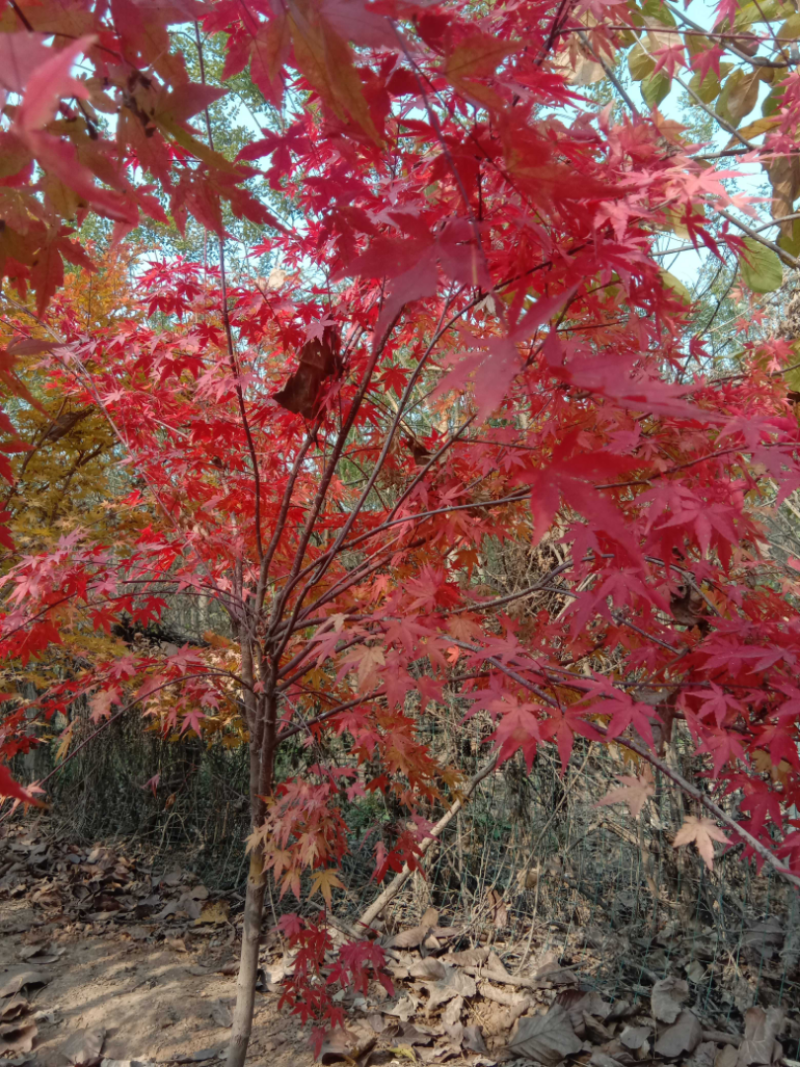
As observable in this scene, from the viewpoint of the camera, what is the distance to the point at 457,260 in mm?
799

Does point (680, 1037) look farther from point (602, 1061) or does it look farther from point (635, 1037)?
point (602, 1061)

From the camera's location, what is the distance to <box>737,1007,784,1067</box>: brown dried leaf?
224 cm

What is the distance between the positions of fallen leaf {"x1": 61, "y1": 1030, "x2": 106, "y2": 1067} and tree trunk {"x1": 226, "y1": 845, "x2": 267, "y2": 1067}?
0.70 metres

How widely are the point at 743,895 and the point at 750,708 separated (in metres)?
1.86

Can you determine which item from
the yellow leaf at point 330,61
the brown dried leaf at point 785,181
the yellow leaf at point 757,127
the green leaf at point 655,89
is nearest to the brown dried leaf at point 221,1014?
the yellow leaf at point 330,61

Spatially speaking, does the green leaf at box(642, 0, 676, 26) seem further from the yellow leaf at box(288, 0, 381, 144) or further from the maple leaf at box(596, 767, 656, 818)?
the maple leaf at box(596, 767, 656, 818)

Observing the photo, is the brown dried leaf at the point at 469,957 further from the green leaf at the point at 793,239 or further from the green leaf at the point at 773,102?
the green leaf at the point at 773,102

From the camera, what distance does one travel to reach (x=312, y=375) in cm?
200

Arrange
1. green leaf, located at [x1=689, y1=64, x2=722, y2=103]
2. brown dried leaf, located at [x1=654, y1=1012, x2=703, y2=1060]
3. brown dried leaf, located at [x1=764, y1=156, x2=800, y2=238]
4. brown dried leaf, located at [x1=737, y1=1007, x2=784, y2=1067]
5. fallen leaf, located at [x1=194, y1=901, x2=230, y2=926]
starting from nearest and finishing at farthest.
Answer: brown dried leaf, located at [x1=737, y1=1007, x2=784, y2=1067]
brown dried leaf, located at [x1=654, y1=1012, x2=703, y2=1060]
brown dried leaf, located at [x1=764, y1=156, x2=800, y2=238]
green leaf, located at [x1=689, y1=64, x2=722, y2=103]
fallen leaf, located at [x1=194, y1=901, x2=230, y2=926]

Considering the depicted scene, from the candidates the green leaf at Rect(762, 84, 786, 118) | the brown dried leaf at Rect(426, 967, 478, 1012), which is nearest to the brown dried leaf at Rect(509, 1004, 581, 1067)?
the brown dried leaf at Rect(426, 967, 478, 1012)

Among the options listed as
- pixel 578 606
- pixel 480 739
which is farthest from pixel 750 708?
pixel 480 739

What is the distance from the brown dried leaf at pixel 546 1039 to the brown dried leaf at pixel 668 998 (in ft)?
1.21

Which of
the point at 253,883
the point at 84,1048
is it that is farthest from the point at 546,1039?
the point at 84,1048

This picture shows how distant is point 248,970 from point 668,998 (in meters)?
1.73
